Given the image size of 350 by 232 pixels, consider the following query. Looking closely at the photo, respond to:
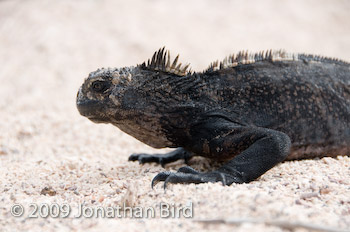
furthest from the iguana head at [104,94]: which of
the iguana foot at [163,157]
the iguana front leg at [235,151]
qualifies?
the iguana foot at [163,157]

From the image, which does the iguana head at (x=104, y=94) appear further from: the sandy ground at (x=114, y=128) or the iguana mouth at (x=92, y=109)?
the sandy ground at (x=114, y=128)

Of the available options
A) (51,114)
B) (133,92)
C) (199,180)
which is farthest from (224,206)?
(51,114)

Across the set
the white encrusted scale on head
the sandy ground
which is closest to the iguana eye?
the white encrusted scale on head

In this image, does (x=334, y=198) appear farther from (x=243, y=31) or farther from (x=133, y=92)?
(x=243, y=31)

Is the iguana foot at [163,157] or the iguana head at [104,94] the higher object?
the iguana head at [104,94]

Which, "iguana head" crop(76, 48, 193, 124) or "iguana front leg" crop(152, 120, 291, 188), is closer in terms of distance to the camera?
"iguana front leg" crop(152, 120, 291, 188)

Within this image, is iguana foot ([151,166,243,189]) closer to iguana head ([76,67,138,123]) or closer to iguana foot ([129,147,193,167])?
iguana head ([76,67,138,123])
